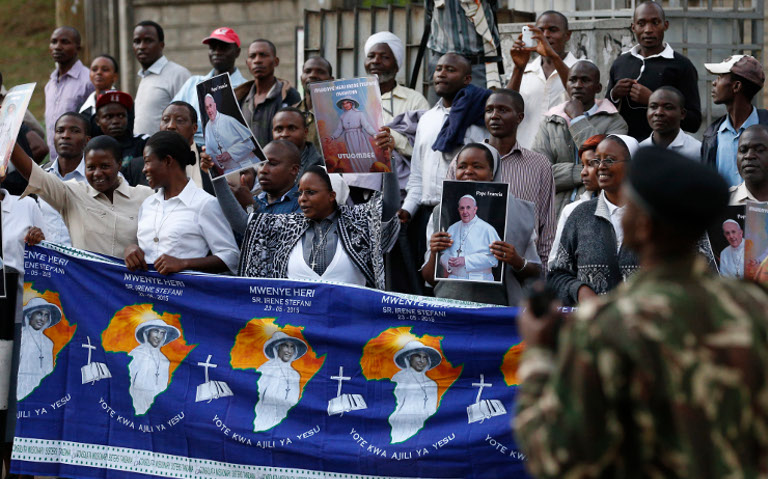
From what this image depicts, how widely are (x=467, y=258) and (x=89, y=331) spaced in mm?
2405

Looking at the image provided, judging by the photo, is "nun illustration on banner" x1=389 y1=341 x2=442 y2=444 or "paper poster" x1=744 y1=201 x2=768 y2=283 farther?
"nun illustration on banner" x1=389 y1=341 x2=442 y2=444

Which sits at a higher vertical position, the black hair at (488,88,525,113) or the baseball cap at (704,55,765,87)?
the baseball cap at (704,55,765,87)

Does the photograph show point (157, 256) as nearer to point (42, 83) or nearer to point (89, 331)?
point (89, 331)

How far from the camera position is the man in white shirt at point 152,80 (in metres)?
10.5

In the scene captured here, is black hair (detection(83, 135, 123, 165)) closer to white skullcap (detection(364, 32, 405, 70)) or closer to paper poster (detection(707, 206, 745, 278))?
white skullcap (detection(364, 32, 405, 70))

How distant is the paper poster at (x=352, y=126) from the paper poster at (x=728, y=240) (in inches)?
82.5

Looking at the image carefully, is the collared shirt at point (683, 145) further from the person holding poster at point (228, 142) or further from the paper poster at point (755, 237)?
the person holding poster at point (228, 142)

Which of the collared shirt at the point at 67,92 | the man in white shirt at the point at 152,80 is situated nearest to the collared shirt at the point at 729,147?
the man in white shirt at the point at 152,80

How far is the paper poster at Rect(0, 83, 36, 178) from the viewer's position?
6766 mm

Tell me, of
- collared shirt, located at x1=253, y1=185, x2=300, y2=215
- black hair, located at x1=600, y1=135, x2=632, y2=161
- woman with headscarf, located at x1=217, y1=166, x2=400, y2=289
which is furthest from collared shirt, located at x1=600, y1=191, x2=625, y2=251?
collared shirt, located at x1=253, y1=185, x2=300, y2=215

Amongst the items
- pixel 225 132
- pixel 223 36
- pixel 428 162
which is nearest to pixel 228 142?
pixel 225 132

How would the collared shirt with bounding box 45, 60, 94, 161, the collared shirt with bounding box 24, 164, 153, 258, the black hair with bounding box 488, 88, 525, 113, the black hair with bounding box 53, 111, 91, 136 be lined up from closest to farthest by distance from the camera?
the collared shirt with bounding box 24, 164, 153, 258 < the black hair with bounding box 488, 88, 525, 113 < the black hair with bounding box 53, 111, 91, 136 < the collared shirt with bounding box 45, 60, 94, 161

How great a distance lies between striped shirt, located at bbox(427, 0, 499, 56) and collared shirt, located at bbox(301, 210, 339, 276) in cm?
305

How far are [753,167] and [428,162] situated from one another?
2.32m
